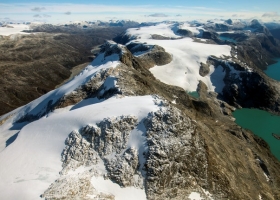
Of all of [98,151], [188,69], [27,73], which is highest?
[98,151]

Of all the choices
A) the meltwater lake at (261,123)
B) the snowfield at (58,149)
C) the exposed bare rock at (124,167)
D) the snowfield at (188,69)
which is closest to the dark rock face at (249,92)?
the meltwater lake at (261,123)

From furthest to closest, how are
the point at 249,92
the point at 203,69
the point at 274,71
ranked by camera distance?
the point at 274,71 → the point at 203,69 → the point at 249,92

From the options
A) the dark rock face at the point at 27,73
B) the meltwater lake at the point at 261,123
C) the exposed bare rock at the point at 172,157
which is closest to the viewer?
the exposed bare rock at the point at 172,157

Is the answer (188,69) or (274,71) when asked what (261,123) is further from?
(274,71)

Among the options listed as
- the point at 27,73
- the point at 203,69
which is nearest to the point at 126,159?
the point at 203,69

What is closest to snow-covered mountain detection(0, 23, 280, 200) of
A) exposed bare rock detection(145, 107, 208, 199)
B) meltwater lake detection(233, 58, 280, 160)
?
exposed bare rock detection(145, 107, 208, 199)

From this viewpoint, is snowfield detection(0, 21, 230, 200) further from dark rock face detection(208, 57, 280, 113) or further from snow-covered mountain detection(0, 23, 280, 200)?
dark rock face detection(208, 57, 280, 113)

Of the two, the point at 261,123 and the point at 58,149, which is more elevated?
the point at 58,149

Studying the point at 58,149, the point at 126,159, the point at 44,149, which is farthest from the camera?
the point at 44,149

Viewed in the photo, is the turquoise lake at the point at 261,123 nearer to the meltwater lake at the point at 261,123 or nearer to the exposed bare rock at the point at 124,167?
the meltwater lake at the point at 261,123
